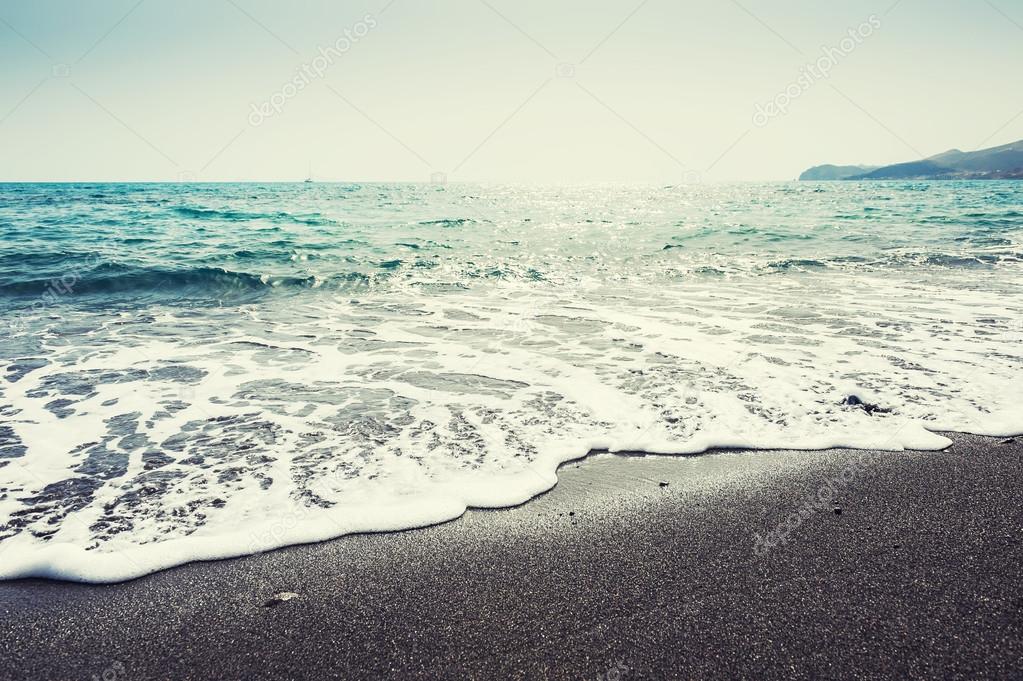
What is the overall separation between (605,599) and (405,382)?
136 inches

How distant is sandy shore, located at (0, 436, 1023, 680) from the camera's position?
2133 mm

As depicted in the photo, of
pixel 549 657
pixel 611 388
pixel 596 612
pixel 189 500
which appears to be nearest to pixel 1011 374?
pixel 611 388

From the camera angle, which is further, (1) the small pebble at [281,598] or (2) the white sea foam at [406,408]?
(2) the white sea foam at [406,408]

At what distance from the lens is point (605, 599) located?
8.04ft

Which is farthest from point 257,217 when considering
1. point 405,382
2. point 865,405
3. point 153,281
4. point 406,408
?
point 865,405

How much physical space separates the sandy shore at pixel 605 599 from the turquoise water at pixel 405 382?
309mm

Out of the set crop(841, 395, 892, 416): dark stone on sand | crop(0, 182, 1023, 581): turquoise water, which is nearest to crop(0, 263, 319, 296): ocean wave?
crop(0, 182, 1023, 581): turquoise water

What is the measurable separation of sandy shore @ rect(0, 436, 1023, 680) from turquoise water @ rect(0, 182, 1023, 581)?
12.2 inches

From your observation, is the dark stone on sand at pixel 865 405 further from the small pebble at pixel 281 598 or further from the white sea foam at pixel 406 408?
the small pebble at pixel 281 598

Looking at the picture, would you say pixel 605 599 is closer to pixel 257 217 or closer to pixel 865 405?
pixel 865 405

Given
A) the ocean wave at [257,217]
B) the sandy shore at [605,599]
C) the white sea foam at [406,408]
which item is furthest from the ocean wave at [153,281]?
the ocean wave at [257,217]

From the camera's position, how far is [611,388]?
511cm

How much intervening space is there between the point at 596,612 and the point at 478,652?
0.55 m

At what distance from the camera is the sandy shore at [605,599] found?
2133 millimetres
